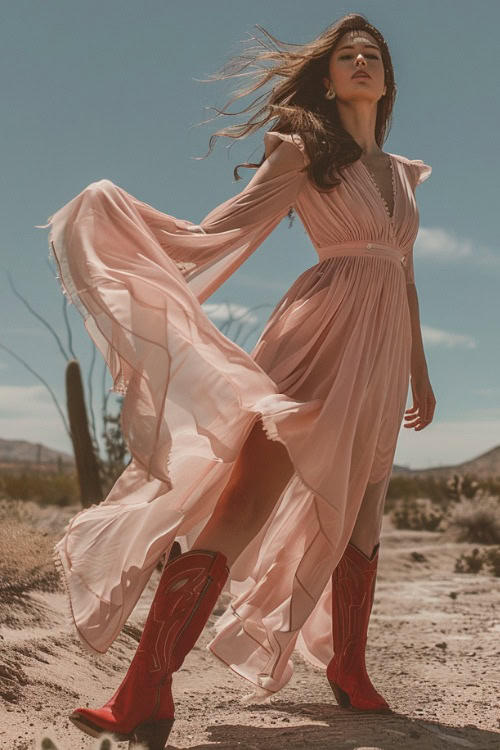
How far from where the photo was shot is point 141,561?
129 inches

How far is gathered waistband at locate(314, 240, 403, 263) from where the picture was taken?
3.77m

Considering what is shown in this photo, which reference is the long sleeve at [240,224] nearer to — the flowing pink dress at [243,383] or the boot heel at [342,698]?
the flowing pink dress at [243,383]

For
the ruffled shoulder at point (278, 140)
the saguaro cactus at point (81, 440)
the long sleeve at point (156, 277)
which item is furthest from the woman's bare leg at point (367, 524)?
the saguaro cactus at point (81, 440)

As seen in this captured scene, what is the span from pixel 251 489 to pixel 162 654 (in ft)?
2.08

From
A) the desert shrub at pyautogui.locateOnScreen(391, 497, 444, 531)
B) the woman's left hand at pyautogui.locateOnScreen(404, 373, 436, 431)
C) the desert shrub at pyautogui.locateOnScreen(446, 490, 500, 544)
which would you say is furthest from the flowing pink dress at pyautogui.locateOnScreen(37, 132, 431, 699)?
the desert shrub at pyautogui.locateOnScreen(391, 497, 444, 531)

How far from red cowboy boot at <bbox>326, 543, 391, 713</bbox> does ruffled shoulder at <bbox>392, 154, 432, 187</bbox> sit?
5.31 ft

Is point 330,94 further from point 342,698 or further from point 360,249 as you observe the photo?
point 342,698

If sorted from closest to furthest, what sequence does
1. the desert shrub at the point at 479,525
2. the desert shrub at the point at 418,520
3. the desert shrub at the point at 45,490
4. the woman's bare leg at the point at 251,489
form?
1. the woman's bare leg at the point at 251,489
2. the desert shrub at the point at 479,525
3. the desert shrub at the point at 418,520
4. the desert shrub at the point at 45,490

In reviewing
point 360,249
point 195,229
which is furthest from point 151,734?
point 360,249

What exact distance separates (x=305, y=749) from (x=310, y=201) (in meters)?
2.03

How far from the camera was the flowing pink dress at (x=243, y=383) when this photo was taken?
317 centimetres

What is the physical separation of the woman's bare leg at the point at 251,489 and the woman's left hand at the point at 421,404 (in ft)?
3.88

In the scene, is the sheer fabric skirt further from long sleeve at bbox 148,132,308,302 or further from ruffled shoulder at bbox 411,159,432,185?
ruffled shoulder at bbox 411,159,432,185

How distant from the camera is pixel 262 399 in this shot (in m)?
3.25
